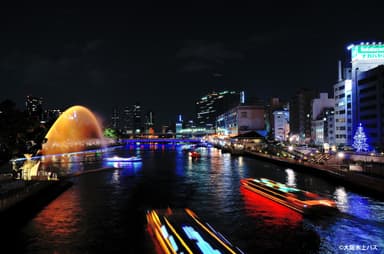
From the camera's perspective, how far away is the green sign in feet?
300

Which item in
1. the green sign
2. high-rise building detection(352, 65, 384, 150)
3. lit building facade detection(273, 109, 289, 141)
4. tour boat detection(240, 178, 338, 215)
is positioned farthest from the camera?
lit building facade detection(273, 109, 289, 141)

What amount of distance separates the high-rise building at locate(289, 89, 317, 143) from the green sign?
49417 millimetres

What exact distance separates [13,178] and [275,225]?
2345 cm

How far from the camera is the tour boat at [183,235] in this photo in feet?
46.4

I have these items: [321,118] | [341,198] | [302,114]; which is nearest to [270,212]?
[341,198]

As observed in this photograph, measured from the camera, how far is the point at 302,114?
14625 cm

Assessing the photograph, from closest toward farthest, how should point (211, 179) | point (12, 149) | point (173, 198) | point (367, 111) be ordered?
point (173, 198), point (12, 149), point (211, 179), point (367, 111)

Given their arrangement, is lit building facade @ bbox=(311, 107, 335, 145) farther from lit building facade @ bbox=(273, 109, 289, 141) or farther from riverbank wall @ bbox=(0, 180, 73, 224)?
riverbank wall @ bbox=(0, 180, 73, 224)

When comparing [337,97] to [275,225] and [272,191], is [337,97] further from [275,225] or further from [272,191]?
[275,225]

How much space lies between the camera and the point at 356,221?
918 inches

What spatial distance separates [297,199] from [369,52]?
262ft

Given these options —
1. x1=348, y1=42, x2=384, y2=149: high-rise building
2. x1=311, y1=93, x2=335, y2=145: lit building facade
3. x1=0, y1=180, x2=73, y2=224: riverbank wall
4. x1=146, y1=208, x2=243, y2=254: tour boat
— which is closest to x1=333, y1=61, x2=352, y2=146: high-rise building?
x1=348, y1=42, x2=384, y2=149: high-rise building

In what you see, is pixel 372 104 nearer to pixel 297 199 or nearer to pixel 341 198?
pixel 341 198

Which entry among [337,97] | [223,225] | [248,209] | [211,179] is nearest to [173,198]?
[248,209]
